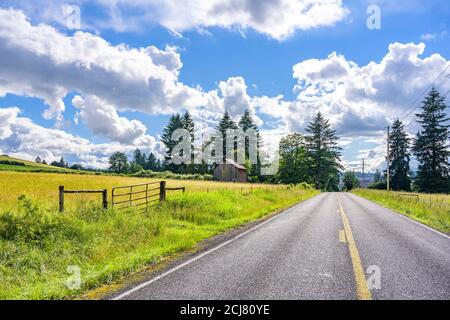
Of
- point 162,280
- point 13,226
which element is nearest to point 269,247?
point 162,280

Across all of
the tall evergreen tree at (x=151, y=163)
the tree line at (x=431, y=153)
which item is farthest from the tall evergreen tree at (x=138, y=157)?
the tree line at (x=431, y=153)

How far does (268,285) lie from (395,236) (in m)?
7.80

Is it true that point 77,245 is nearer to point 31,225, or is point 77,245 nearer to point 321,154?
point 31,225

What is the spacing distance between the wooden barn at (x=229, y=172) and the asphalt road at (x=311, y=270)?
67.9m

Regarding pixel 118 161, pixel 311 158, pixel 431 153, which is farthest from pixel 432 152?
pixel 118 161

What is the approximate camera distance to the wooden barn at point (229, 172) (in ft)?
261

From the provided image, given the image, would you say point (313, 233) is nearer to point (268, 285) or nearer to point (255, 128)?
point (268, 285)

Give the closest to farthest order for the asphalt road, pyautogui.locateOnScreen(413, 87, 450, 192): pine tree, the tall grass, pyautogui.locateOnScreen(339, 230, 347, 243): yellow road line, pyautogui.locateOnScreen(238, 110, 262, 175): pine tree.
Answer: the asphalt road → pyautogui.locateOnScreen(339, 230, 347, 243): yellow road line → the tall grass → pyautogui.locateOnScreen(413, 87, 450, 192): pine tree → pyautogui.locateOnScreen(238, 110, 262, 175): pine tree

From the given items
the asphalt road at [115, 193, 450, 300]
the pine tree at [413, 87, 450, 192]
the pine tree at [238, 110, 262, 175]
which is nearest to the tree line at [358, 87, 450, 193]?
the pine tree at [413, 87, 450, 192]

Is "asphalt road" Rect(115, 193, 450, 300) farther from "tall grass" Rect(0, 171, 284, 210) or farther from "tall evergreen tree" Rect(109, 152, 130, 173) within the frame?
"tall evergreen tree" Rect(109, 152, 130, 173)

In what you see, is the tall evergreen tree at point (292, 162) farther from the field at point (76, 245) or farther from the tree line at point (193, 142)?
the field at point (76, 245)

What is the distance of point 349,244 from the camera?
10109 millimetres

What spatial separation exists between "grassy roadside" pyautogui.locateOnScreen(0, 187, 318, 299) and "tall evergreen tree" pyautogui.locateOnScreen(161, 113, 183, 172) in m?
75.5

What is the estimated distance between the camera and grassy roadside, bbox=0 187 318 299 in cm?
661
